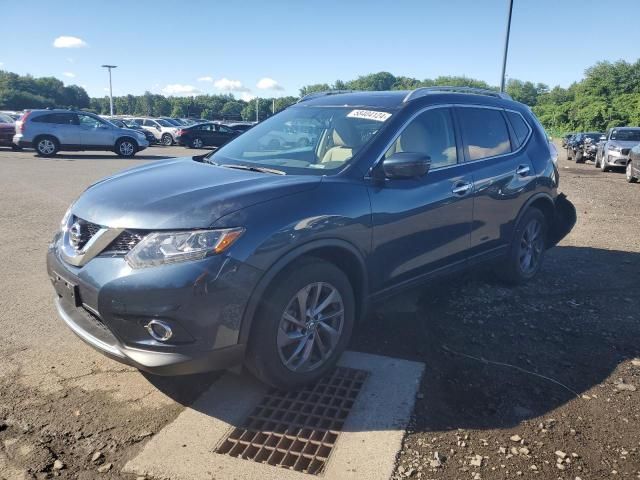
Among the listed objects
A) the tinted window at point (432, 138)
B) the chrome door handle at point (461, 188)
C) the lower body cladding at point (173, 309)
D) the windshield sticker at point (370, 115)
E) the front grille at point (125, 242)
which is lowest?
the lower body cladding at point (173, 309)

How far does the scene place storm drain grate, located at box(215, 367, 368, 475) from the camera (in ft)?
9.13

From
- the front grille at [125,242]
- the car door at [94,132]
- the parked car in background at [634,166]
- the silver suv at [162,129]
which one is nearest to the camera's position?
the front grille at [125,242]

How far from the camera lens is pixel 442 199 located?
4.10 m

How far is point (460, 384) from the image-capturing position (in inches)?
137

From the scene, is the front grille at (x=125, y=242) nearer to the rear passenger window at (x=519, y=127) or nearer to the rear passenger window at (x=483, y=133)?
the rear passenger window at (x=483, y=133)

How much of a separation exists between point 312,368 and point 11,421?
67.4 inches

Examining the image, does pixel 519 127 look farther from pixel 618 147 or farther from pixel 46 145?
pixel 46 145

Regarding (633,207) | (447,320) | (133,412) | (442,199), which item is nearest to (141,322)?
(133,412)

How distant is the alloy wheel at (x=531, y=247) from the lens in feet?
17.8

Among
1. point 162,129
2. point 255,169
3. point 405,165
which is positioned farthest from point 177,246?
point 162,129

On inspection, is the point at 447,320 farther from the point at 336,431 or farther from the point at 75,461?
the point at 75,461

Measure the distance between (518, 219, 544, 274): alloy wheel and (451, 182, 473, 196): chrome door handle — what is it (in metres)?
1.29

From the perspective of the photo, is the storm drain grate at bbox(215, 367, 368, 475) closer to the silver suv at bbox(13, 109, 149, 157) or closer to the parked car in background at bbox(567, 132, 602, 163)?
the silver suv at bbox(13, 109, 149, 157)

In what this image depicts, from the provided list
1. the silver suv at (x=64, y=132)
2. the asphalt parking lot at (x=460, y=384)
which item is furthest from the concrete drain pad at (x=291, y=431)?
the silver suv at (x=64, y=132)
